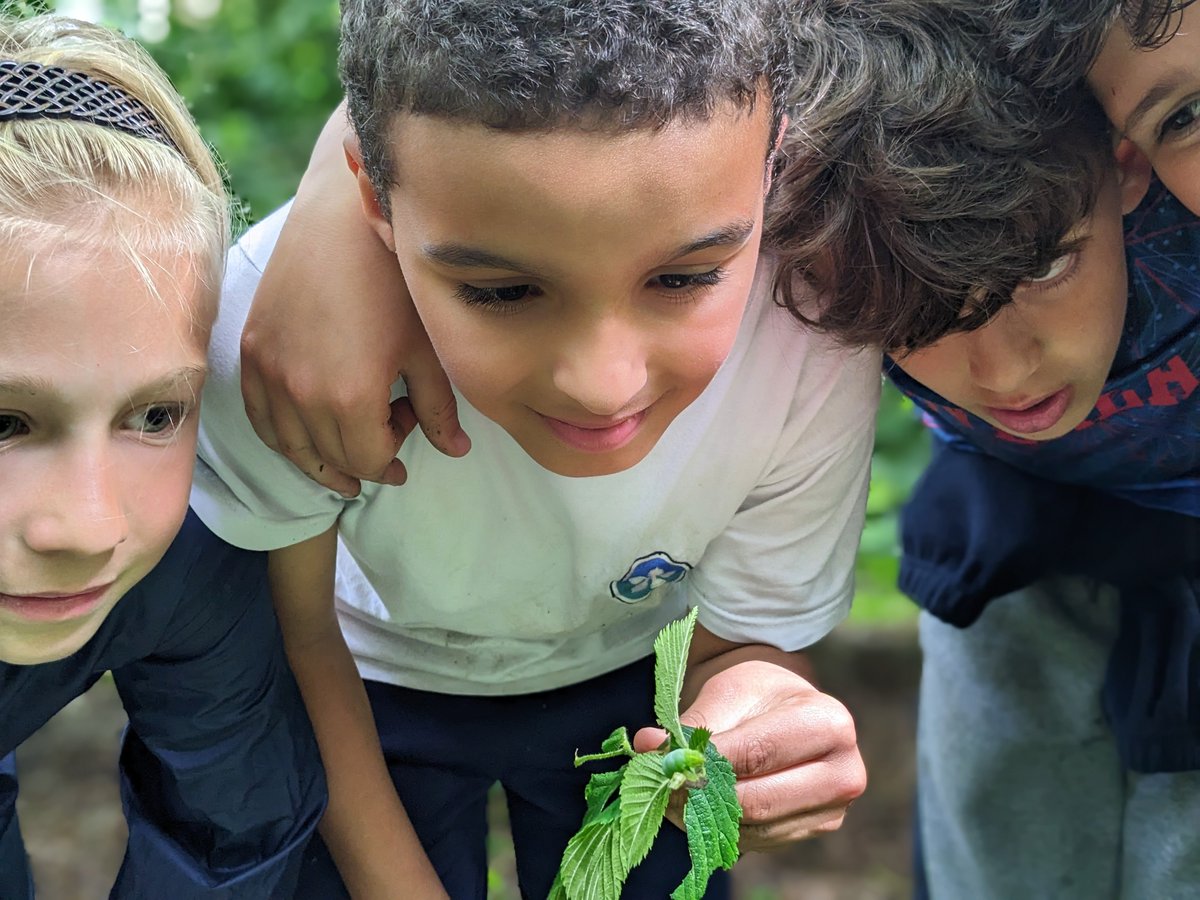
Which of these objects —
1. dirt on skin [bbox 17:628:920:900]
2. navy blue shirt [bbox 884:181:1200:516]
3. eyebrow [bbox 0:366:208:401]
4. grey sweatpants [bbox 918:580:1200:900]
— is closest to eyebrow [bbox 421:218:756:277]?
eyebrow [bbox 0:366:208:401]

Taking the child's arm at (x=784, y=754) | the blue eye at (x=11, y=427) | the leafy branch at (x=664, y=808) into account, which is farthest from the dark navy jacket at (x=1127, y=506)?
the blue eye at (x=11, y=427)

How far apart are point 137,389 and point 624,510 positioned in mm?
517

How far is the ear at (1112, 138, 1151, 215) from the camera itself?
1.30 metres

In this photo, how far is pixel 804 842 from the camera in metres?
2.74

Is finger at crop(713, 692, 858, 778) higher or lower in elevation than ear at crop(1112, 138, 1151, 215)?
lower

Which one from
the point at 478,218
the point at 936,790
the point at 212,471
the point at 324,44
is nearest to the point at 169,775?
the point at 212,471

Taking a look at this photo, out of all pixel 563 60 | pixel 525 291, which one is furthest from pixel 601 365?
pixel 563 60

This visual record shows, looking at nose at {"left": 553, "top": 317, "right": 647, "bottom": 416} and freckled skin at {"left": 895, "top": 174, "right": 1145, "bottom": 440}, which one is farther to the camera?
freckled skin at {"left": 895, "top": 174, "right": 1145, "bottom": 440}

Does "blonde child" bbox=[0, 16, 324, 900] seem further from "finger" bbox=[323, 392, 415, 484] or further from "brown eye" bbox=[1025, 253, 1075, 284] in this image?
"brown eye" bbox=[1025, 253, 1075, 284]

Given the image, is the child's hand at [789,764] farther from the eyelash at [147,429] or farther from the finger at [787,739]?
the eyelash at [147,429]

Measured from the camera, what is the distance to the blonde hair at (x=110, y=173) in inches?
42.2

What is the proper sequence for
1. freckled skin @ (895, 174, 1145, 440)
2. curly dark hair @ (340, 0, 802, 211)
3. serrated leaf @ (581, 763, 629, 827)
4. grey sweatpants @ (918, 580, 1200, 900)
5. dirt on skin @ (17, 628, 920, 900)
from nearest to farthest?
curly dark hair @ (340, 0, 802, 211), serrated leaf @ (581, 763, 629, 827), freckled skin @ (895, 174, 1145, 440), grey sweatpants @ (918, 580, 1200, 900), dirt on skin @ (17, 628, 920, 900)

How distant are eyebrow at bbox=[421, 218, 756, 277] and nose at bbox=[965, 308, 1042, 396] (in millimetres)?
357

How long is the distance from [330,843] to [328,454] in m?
0.52
